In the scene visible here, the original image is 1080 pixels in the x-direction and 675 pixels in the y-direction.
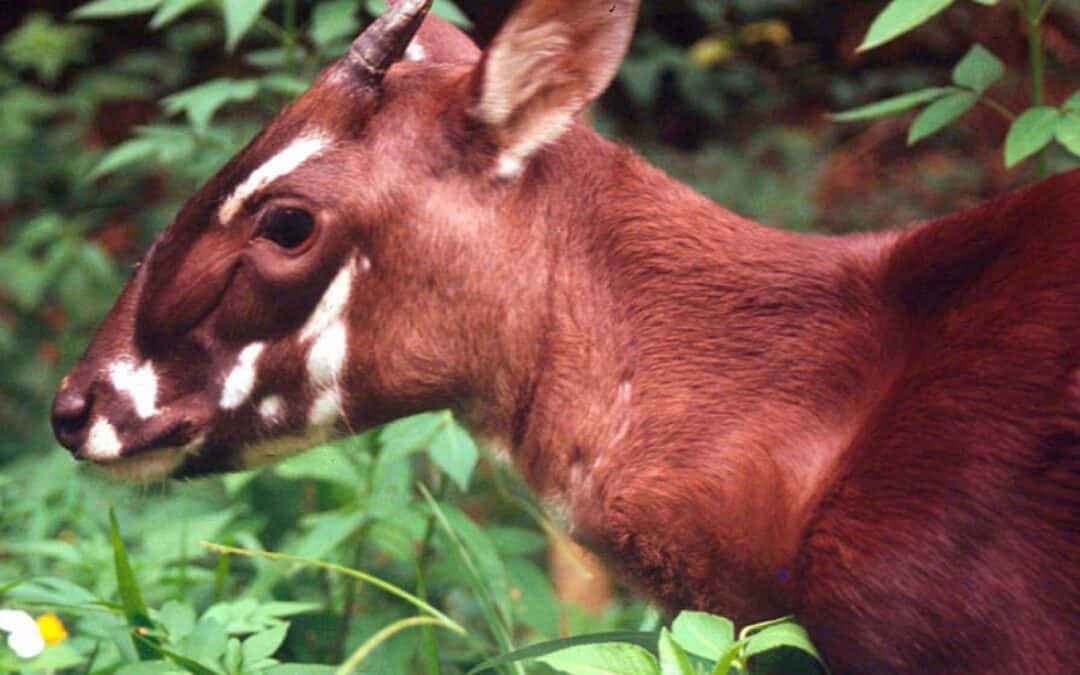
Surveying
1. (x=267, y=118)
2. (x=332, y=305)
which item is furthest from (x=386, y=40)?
(x=267, y=118)

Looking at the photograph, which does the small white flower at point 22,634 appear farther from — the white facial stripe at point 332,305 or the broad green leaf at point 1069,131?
the broad green leaf at point 1069,131

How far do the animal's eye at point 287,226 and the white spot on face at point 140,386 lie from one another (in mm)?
344

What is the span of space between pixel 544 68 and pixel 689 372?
59 cm

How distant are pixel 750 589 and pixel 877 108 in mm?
1272

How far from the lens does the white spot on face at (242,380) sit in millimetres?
3025

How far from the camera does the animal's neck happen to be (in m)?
2.72

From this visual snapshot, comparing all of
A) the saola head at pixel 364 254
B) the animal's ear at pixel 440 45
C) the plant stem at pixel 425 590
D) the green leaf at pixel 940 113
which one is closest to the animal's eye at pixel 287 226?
the saola head at pixel 364 254

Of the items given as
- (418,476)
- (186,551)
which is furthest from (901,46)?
(186,551)

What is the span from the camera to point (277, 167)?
299 cm

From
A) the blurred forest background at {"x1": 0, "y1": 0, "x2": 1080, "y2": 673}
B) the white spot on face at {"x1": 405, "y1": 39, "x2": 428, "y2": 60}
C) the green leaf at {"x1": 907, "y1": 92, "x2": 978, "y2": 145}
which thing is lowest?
the blurred forest background at {"x1": 0, "y1": 0, "x2": 1080, "y2": 673}

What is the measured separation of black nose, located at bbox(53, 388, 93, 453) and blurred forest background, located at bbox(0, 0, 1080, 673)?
51cm

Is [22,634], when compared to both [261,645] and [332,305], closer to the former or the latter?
[261,645]

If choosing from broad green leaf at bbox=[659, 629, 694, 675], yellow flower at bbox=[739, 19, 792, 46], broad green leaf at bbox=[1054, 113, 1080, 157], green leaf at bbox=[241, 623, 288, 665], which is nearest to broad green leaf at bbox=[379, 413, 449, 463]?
green leaf at bbox=[241, 623, 288, 665]

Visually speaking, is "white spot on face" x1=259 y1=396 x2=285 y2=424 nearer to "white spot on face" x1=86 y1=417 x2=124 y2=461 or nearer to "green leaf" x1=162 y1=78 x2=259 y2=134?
"white spot on face" x1=86 y1=417 x2=124 y2=461
